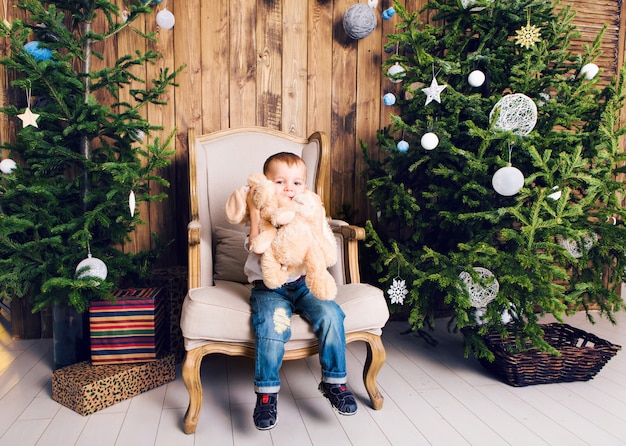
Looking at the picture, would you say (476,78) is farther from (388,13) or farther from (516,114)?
(388,13)

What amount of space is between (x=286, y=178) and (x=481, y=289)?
0.99 m

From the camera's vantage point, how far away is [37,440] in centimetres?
158

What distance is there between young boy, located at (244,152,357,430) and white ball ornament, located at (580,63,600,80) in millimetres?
1342

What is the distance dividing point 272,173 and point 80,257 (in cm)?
98

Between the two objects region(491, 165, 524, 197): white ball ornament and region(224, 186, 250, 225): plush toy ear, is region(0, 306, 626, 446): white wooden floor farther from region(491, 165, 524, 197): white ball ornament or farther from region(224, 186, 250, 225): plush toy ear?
region(491, 165, 524, 197): white ball ornament

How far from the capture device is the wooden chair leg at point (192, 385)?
1.60 metres

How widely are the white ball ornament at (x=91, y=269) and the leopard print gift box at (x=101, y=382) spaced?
15.2 inches

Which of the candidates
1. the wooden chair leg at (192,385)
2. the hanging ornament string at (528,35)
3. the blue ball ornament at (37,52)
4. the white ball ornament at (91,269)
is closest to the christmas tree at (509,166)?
the hanging ornament string at (528,35)

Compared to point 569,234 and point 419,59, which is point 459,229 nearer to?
point 569,234

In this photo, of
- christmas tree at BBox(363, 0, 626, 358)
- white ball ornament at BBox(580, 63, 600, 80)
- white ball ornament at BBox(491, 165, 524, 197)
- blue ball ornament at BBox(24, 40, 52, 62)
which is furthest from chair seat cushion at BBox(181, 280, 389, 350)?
white ball ornament at BBox(580, 63, 600, 80)

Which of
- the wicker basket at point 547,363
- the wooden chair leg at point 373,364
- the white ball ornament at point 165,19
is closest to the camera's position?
the wooden chair leg at point 373,364

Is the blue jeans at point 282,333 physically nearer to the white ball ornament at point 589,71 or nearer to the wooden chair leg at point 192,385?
the wooden chair leg at point 192,385

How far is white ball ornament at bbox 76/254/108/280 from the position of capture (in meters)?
1.89

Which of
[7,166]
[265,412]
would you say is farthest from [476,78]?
[7,166]
